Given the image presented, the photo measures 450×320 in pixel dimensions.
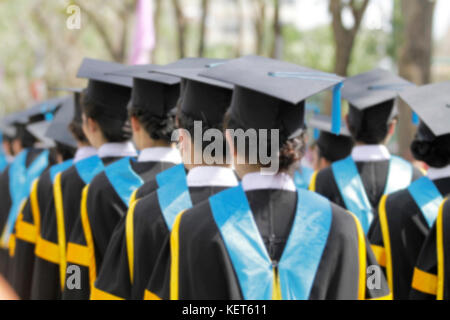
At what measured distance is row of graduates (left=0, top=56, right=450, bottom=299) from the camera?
88.4 inches

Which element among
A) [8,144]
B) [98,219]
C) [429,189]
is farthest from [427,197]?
[8,144]

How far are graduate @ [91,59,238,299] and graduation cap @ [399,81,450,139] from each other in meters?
1.03

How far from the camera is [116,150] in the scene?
382cm

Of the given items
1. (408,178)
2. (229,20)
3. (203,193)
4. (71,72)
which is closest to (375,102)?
(408,178)

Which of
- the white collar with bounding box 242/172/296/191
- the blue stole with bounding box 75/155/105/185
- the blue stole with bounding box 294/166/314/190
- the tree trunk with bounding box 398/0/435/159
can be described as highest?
the tree trunk with bounding box 398/0/435/159

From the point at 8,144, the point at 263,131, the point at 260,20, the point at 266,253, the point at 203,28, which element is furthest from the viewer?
the point at 260,20

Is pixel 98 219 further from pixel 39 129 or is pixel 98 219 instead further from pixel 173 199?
pixel 39 129

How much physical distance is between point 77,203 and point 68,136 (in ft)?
4.19

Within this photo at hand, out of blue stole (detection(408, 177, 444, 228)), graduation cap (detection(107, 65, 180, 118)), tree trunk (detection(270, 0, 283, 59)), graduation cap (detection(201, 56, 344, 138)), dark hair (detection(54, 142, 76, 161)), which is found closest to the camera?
graduation cap (detection(201, 56, 344, 138))

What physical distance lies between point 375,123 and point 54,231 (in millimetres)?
2220

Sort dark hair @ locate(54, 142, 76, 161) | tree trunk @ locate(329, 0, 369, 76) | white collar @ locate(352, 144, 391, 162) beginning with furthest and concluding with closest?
tree trunk @ locate(329, 0, 369, 76) < dark hair @ locate(54, 142, 76, 161) < white collar @ locate(352, 144, 391, 162)

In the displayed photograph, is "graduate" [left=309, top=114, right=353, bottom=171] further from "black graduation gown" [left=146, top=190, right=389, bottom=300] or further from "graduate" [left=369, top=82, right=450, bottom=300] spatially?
"black graduation gown" [left=146, top=190, right=389, bottom=300]

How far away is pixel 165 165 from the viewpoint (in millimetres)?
3398

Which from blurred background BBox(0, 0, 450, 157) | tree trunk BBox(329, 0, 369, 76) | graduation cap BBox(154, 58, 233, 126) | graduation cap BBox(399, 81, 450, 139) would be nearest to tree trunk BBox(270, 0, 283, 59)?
blurred background BBox(0, 0, 450, 157)
